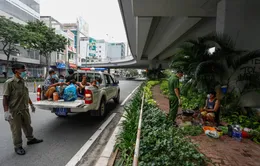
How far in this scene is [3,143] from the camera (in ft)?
11.5

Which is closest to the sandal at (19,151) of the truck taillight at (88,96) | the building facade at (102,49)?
the truck taillight at (88,96)

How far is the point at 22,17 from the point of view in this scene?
25844 millimetres

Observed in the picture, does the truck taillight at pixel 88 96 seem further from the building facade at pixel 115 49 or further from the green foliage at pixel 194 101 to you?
the building facade at pixel 115 49

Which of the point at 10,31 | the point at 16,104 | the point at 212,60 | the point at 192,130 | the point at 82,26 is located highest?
the point at 82,26

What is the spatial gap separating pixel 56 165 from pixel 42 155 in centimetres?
55

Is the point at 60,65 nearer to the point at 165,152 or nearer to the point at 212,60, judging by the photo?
the point at 212,60

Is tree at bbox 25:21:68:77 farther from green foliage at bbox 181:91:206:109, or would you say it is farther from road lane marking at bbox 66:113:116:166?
green foliage at bbox 181:91:206:109

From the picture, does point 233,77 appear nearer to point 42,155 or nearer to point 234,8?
point 234,8

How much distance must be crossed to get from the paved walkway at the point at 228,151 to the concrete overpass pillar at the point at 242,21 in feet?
11.2

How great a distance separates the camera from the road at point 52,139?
2910mm

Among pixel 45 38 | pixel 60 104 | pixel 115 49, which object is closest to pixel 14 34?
pixel 45 38

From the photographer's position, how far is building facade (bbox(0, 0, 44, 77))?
2234cm

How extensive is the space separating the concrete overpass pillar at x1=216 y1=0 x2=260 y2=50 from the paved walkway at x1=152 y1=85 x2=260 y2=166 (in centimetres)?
341

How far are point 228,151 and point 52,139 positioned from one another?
159 inches
